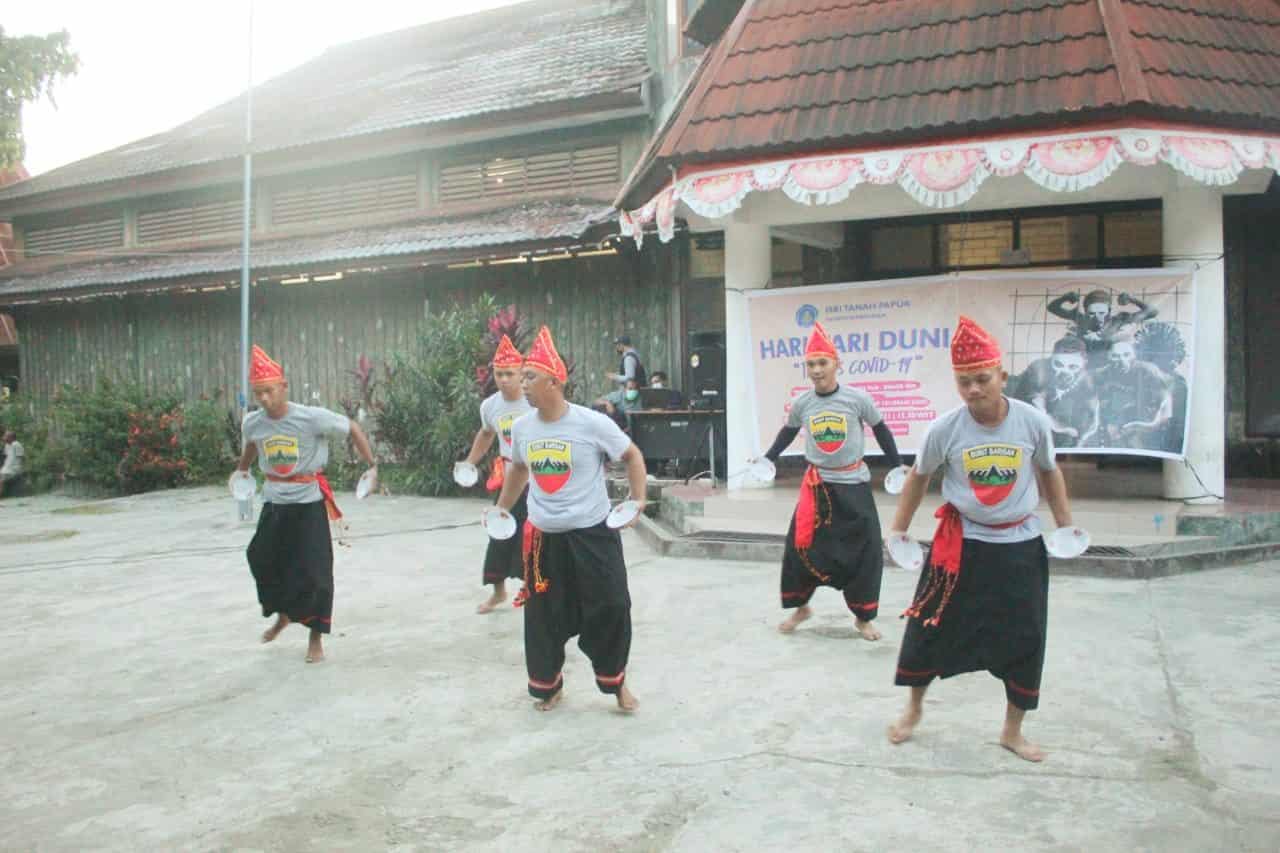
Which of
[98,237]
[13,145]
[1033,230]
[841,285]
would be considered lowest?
[841,285]

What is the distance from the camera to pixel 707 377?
12.8m

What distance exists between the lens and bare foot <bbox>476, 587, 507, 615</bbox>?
7551 mm

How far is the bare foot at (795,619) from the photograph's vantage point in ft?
22.0

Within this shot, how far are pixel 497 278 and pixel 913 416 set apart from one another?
308 inches

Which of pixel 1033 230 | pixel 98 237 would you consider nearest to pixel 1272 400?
pixel 1033 230

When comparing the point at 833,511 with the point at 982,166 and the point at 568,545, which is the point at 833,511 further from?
the point at 982,166

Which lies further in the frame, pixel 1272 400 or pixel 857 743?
pixel 1272 400

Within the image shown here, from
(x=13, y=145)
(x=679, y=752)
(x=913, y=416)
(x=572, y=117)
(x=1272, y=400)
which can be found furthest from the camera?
(x=13, y=145)

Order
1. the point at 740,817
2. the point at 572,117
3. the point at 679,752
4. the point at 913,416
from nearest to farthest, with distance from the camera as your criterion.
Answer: the point at 740,817 → the point at 679,752 → the point at 913,416 → the point at 572,117

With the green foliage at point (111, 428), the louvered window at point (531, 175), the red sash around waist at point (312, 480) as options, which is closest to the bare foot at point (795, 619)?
the red sash around waist at point (312, 480)

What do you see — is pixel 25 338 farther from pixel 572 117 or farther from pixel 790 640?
pixel 790 640

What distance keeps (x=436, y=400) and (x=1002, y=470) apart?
35.3ft

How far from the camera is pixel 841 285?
406 inches

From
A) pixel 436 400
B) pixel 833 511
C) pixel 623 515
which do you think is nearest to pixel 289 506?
pixel 623 515
